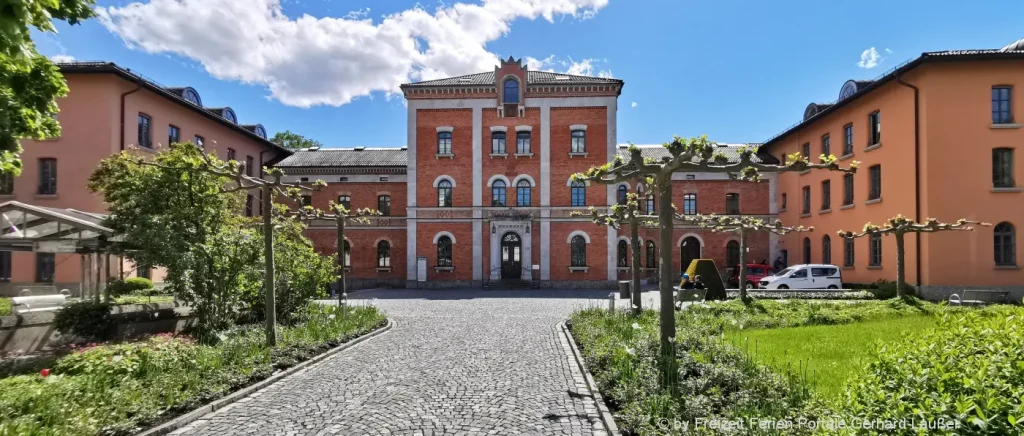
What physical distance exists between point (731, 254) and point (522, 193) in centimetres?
1449

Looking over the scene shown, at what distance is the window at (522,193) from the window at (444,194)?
4060 mm

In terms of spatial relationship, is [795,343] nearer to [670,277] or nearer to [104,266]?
[670,277]

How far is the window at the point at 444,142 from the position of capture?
103ft

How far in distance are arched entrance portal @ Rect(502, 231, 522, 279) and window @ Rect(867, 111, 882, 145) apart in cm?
1857

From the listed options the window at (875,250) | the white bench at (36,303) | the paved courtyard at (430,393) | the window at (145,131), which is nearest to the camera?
the paved courtyard at (430,393)

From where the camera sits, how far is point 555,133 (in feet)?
101

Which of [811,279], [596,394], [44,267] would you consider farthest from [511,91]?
[596,394]

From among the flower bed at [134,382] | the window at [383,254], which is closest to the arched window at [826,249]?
the window at [383,254]

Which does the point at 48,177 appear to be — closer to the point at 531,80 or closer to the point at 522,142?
the point at 522,142

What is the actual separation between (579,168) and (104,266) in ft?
74.9

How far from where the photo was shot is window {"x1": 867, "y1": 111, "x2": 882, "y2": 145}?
949 inches

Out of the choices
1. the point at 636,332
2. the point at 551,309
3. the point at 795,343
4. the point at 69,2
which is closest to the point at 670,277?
the point at 636,332

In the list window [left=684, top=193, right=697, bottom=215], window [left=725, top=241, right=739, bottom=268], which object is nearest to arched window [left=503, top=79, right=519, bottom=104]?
window [left=684, top=193, right=697, bottom=215]

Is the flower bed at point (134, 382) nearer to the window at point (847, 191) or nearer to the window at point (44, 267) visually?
the window at point (44, 267)
